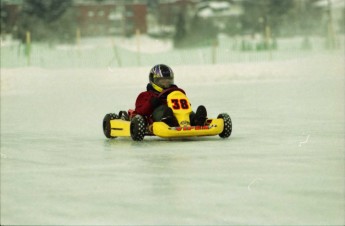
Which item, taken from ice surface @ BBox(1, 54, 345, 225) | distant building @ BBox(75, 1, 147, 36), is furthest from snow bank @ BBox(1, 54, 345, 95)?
distant building @ BBox(75, 1, 147, 36)

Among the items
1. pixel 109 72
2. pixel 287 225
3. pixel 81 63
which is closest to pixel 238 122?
pixel 287 225

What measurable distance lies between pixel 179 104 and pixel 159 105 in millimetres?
282

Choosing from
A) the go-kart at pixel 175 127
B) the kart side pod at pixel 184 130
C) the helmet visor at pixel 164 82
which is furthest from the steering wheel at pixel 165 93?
the kart side pod at pixel 184 130

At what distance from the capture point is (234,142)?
1231 cm

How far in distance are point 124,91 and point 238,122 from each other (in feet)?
36.3

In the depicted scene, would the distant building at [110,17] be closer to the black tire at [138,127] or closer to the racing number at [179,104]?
the racing number at [179,104]

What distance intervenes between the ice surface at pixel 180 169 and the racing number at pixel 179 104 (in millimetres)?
448

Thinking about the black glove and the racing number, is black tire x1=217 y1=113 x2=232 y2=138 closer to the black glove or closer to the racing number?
the racing number

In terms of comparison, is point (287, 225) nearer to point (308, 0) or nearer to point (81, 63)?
point (81, 63)

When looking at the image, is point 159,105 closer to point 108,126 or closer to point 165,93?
point 165,93

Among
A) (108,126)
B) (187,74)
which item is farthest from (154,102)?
(187,74)

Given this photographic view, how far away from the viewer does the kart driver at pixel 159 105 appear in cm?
1244

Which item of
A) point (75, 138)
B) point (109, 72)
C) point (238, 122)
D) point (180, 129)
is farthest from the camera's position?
point (109, 72)

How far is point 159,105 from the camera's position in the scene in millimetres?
12656
